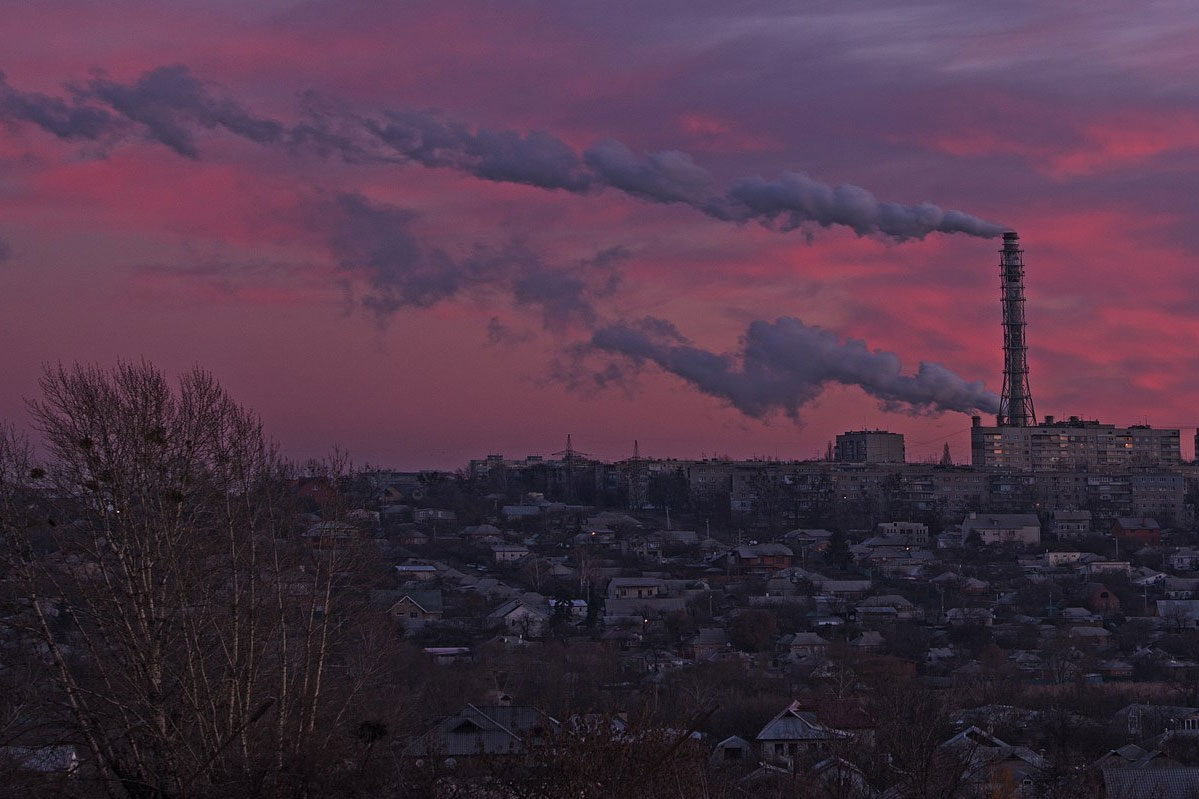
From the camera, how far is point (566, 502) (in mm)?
61000

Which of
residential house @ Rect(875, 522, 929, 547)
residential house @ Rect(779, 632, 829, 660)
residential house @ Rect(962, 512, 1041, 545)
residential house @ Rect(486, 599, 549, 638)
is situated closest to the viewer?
residential house @ Rect(779, 632, 829, 660)

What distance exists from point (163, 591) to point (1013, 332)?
170ft

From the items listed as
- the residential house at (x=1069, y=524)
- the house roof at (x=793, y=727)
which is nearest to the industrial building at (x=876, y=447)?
the residential house at (x=1069, y=524)

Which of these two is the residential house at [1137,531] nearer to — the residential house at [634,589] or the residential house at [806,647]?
the residential house at [634,589]

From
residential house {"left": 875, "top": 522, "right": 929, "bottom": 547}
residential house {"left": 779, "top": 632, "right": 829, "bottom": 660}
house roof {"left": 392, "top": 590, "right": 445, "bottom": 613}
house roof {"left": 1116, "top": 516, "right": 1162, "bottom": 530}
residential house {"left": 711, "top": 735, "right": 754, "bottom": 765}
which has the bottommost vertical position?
residential house {"left": 711, "top": 735, "right": 754, "bottom": 765}

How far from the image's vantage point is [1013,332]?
5897 cm

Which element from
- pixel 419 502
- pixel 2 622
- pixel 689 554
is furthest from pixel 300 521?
pixel 419 502

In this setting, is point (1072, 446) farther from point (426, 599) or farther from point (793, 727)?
point (793, 727)

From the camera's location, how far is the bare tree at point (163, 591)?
993 cm

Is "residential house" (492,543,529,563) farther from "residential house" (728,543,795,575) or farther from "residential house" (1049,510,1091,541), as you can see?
"residential house" (1049,510,1091,541)

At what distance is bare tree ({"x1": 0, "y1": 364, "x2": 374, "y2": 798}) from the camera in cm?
993

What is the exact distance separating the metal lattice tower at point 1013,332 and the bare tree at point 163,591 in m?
49.3

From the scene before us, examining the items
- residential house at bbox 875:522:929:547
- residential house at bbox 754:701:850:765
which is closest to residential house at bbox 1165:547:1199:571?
residential house at bbox 875:522:929:547

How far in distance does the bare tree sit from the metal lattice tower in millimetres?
49262
